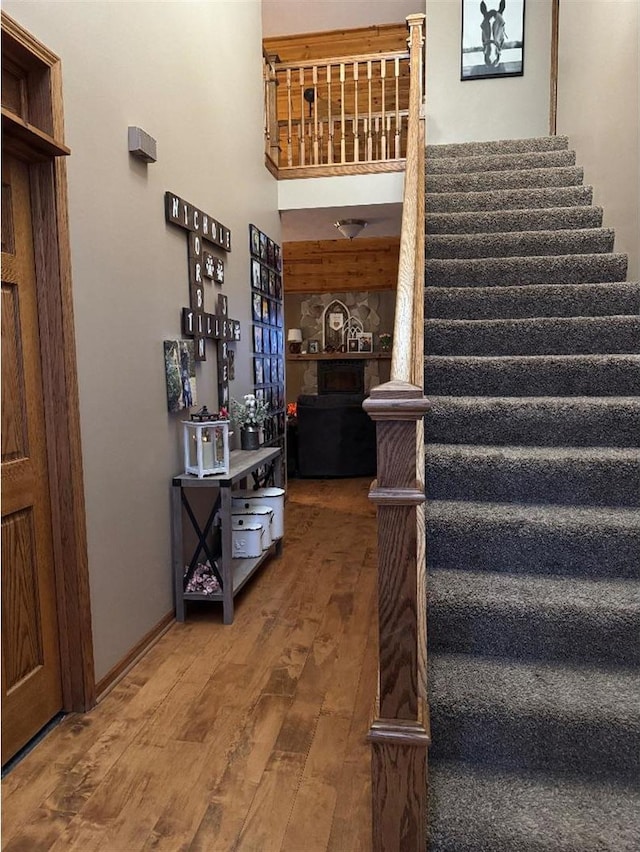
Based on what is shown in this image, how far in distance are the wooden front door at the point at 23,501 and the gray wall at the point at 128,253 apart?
6.8 inches

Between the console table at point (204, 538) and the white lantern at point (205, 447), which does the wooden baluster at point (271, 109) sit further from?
the console table at point (204, 538)

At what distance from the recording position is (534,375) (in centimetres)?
265

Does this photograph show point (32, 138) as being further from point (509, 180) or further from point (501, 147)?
point (501, 147)

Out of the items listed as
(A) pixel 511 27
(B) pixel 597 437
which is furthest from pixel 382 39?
(B) pixel 597 437

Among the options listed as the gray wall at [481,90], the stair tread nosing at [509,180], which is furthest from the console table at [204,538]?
the gray wall at [481,90]

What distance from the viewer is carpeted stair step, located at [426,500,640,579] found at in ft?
6.44

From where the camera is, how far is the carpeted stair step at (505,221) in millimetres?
3639

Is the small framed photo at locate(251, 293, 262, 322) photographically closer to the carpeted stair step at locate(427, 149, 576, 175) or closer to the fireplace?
the carpeted stair step at locate(427, 149, 576, 175)

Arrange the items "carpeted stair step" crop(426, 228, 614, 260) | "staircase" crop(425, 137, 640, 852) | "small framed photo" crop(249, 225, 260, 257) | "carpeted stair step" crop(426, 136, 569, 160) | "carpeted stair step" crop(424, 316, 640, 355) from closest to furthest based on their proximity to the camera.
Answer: "staircase" crop(425, 137, 640, 852), "carpeted stair step" crop(424, 316, 640, 355), "carpeted stair step" crop(426, 228, 614, 260), "small framed photo" crop(249, 225, 260, 257), "carpeted stair step" crop(426, 136, 569, 160)

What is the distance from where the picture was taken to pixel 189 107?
10.4 ft

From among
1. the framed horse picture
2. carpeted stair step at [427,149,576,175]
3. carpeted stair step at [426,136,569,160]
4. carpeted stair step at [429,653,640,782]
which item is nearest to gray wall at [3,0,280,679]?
carpeted stair step at [429,653,640,782]

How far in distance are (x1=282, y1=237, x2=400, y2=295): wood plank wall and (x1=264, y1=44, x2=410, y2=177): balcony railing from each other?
1319 millimetres

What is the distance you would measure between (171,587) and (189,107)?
250 centimetres

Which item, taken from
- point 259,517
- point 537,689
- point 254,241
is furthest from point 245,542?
point 254,241
